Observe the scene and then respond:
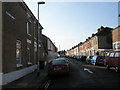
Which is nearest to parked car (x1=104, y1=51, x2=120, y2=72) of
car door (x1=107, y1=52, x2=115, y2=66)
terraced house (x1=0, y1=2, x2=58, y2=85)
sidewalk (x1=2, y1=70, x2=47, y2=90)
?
car door (x1=107, y1=52, x2=115, y2=66)

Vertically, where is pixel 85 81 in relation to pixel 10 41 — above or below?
below

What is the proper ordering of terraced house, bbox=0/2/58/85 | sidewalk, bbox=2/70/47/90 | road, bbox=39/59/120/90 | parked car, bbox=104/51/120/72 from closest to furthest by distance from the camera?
1. sidewalk, bbox=2/70/47/90
2. road, bbox=39/59/120/90
3. terraced house, bbox=0/2/58/85
4. parked car, bbox=104/51/120/72

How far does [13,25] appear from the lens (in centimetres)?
1509

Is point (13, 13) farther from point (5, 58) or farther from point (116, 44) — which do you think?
point (116, 44)

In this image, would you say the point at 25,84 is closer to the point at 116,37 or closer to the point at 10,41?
the point at 10,41

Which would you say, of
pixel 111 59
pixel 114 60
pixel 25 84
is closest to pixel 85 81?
pixel 25 84

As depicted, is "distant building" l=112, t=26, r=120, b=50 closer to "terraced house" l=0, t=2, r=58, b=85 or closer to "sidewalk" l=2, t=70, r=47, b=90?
"terraced house" l=0, t=2, r=58, b=85

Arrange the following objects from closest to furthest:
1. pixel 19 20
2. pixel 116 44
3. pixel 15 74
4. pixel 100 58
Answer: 1. pixel 15 74
2. pixel 19 20
3. pixel 100 58
4. pixel 116 44

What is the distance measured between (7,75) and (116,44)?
104 feet

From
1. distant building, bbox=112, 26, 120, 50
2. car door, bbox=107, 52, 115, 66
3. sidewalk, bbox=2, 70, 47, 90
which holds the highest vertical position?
distant building, bbox=112, 26, 120, 50

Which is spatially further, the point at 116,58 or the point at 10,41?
the point at 116,58

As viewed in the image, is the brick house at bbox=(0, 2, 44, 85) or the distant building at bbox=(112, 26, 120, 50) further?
the distant building at bbox=(112, 26, 120, 50)

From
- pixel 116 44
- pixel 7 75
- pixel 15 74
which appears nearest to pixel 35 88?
pixel 7 75

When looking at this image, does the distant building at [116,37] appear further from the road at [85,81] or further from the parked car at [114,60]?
the road at [85,81]
